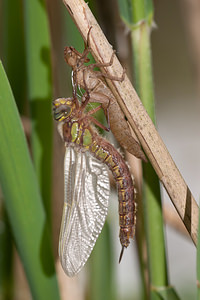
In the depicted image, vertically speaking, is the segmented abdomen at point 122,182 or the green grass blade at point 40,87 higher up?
the green grass blade at point 40,87

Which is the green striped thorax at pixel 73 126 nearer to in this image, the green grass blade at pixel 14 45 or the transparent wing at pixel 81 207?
the transparent wing at pixel 81 207

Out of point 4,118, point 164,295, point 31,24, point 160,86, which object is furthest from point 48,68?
point 160,86

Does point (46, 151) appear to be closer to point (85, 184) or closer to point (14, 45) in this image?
point (85, 184)

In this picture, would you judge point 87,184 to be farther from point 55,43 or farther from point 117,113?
point 55,43

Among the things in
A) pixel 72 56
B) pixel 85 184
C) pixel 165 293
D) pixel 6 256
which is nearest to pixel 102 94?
pixel 72 56

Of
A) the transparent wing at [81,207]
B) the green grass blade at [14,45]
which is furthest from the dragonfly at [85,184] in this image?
the green grass blade at [14,45]

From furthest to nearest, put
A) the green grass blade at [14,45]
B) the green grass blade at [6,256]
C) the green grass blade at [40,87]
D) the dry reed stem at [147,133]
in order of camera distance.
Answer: the green grass blade at [6,256] < the green grass blade at [14,45] < the green grass blade at [40,87] < the dry reed stem at [147,133]
